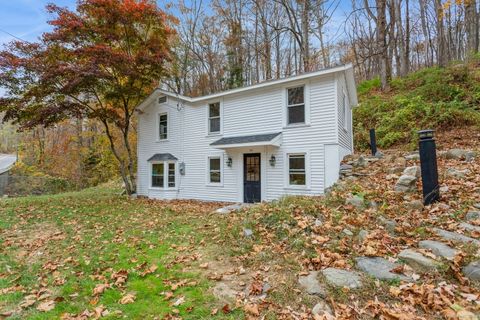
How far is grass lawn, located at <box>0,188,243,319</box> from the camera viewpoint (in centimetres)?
343

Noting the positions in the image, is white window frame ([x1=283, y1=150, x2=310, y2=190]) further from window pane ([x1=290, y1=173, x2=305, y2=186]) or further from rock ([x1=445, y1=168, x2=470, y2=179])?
rock ([x1=445, y1=168, x2=470, y2=179])

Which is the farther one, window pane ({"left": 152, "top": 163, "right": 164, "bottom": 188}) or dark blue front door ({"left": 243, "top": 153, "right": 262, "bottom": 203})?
window pane ({"left": 152, "top": 163, "right": 164, "bottom": 188})

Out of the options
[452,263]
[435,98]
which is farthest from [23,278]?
[435,98]

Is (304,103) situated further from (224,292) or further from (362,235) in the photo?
(224,292)

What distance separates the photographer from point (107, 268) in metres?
4.65

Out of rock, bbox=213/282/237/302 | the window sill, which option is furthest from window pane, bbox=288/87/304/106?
rock, bbox=213/282/237/302

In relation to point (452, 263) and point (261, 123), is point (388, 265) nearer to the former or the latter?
point (452, 263)

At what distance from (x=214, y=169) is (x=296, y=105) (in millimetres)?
4593

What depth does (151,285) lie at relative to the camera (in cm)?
398

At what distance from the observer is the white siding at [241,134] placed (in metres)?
9.55

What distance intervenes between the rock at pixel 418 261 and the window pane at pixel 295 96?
7257 millimetres

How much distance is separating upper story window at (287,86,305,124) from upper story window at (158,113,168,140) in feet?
22.1

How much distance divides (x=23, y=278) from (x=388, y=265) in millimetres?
5594

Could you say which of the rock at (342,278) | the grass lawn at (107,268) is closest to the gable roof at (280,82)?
the grass lawn at (107,268)
